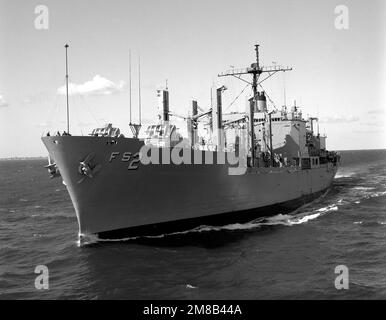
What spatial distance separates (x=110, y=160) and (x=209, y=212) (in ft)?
20.0

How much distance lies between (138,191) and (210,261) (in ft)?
14.4

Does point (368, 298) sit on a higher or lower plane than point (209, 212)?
lower

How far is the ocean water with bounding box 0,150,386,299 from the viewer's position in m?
11.9

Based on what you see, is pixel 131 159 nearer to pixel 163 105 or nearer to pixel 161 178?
pixel 161 178

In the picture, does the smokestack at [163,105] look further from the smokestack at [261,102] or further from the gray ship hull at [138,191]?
the smokestack at [261,102]

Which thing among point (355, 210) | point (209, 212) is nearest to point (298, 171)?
point (355, 210)

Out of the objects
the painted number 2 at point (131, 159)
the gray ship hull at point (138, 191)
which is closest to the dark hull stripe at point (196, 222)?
the gray ship hull at point (138, 191)

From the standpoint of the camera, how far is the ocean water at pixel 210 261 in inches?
469

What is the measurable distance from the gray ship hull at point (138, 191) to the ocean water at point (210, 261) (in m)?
0.74

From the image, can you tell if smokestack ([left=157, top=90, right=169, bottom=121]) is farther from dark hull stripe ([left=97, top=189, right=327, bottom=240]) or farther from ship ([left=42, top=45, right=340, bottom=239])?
dark hull stripe ([left=97, top=189, right=327, bottom=240])

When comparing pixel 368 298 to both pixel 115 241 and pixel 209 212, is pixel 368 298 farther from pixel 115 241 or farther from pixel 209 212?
pixel 115 241

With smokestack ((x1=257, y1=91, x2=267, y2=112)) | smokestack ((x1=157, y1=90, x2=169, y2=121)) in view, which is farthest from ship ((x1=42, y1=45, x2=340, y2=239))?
smokestack ((x1=257, y1=91, x2=267, y2=112))

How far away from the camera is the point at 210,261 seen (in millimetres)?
14773

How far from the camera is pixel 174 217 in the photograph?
17.9 meters
